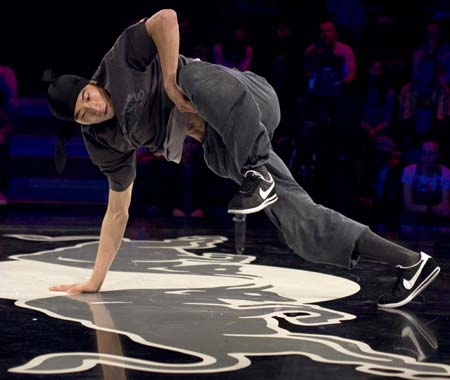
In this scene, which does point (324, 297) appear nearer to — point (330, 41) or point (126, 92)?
point (126, 92)

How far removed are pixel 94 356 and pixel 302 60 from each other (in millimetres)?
4884

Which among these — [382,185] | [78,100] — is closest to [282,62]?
[382,185]

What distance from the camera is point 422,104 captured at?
22.1 ft

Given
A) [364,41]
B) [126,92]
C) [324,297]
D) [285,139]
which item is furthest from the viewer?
[364,41]

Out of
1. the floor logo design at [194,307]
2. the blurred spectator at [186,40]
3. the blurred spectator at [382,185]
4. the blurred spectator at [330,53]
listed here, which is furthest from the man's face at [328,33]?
the floor logo design at [194,307]

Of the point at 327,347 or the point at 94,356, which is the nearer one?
the point at 94,356

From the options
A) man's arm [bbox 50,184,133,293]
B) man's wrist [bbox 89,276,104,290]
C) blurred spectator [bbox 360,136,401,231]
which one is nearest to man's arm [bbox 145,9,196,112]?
man's arm [bbox 50,184,133,293]

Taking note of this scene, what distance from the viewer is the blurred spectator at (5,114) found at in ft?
22.9

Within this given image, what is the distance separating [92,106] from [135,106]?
5.6 inches

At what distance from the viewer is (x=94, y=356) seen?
230 cm

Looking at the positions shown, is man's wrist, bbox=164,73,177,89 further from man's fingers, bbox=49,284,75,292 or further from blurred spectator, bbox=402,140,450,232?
blurred spectator, bbox=402,140,450,232

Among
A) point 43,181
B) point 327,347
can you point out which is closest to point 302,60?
point 43,181

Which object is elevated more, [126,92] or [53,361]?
[126,92]

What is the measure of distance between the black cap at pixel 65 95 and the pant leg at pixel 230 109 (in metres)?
0.31
